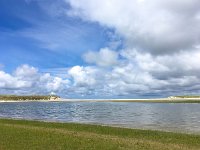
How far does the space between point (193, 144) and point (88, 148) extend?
11.1 metres

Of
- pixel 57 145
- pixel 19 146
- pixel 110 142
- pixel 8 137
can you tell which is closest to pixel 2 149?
pixel 19 146

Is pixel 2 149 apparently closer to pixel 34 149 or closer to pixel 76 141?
pixel 34 149

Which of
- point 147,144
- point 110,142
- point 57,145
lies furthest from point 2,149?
point 147,144

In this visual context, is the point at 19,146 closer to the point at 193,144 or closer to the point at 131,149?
the point at 131,149

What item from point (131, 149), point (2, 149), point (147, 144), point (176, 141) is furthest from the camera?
point (176, 141)

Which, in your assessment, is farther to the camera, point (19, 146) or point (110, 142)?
point (110, 142)

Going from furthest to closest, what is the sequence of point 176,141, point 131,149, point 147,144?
point 176,141 → point 147,144 → point 131,149

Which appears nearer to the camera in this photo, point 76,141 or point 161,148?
point 161,148

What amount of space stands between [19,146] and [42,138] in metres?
5.12

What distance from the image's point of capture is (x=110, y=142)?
99.3 ft

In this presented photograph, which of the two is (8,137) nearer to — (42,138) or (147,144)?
(42,138)

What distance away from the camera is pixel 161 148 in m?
27.8

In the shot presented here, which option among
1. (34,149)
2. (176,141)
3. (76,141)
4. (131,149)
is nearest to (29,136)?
(76,141)

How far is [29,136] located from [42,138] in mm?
2066
